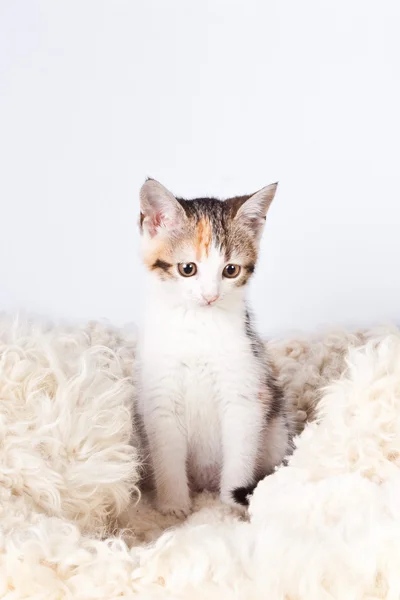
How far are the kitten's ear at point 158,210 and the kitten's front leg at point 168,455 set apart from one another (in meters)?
0.25

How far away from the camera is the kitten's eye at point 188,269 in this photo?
3.44 feet

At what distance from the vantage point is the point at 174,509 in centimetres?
105

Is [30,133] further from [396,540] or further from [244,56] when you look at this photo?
[396,540]

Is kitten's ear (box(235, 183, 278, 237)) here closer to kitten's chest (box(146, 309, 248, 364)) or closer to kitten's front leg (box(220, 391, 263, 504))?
kitten's chest (box(146, 309, 248, 364))

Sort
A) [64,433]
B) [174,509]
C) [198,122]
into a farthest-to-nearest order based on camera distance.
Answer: [198,122] < [174,509] < [64,433]

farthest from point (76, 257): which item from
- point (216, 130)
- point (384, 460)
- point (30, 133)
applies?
point (384, 460)

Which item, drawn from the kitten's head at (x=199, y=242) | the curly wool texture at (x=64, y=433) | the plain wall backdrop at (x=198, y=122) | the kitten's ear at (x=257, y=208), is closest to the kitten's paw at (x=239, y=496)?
the curly wool texture at (x=64, y=433)

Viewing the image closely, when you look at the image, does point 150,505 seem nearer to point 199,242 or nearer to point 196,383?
point 196,383

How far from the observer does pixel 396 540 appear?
72cm

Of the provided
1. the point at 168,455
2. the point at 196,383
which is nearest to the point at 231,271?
the point at 196,383

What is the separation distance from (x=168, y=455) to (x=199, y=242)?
0.99 feet

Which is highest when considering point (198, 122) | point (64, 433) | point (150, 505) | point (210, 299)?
point (198, 122)

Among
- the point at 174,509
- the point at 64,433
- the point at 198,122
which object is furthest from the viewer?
the point at 198,122

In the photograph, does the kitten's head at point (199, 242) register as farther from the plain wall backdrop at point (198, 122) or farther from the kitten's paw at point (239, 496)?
the plain wall backdrop at point (198, 122)
